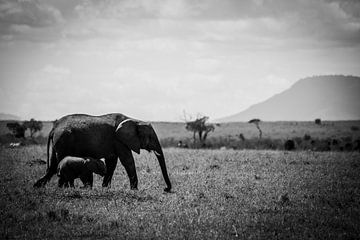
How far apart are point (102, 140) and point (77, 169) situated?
1.54 m

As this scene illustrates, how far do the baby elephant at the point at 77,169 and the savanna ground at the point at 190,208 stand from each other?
0.57 metres

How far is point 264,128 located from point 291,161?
62.0 meters

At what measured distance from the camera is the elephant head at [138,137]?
1569 centimetres

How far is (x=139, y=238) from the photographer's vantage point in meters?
9.48

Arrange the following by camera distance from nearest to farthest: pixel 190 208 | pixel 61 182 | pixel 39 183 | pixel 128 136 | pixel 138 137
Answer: pixel 190 208
pixel 61 182
pixel 39 183
pixel 128 136
pixel 138 137

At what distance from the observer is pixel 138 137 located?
52.4 ft

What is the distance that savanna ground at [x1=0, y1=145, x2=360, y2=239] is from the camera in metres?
9.98

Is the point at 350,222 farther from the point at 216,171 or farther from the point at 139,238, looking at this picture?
the point at 216,171

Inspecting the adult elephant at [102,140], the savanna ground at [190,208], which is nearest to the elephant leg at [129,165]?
the adult elephant at [102,140]

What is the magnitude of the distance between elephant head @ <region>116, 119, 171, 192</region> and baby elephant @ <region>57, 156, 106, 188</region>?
1247mm

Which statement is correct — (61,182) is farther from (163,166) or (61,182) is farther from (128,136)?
(163,166)

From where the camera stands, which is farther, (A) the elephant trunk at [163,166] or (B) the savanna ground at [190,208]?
(A) the elephant trunk at [163,166]

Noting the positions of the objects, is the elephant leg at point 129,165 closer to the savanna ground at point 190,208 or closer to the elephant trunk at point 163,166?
the savanna ground at point 190,208

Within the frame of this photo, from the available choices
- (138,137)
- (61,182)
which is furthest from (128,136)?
(61,182)
